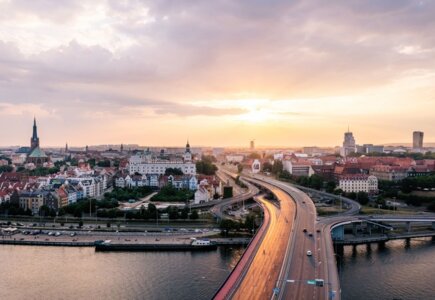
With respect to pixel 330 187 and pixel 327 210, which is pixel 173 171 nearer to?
pixel 330 187

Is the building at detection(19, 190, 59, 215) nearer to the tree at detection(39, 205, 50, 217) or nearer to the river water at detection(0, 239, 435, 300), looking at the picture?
the tree at detection(39, 205, 50, 217)

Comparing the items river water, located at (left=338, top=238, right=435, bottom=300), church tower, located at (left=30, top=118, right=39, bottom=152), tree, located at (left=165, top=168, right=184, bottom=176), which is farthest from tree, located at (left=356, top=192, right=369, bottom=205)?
church tower, located at (left=30, top=118, right=39, bottom=152)

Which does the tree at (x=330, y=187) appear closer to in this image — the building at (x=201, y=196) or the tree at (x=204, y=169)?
the building at (x=201, y=196)

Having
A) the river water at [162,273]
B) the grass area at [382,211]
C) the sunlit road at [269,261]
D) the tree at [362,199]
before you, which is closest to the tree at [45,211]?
the river water at [162,273]

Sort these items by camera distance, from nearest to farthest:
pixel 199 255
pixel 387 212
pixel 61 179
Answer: pixel 199 255 → pixel 387 212 → pixel 61 179

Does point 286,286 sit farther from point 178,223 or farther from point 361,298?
point 178,223

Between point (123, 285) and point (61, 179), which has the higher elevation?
point (61, 179)

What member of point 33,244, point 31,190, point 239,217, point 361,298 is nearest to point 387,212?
point 239,217
